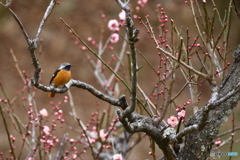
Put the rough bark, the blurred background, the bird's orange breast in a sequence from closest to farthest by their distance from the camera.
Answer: the rough bark, the bird's orange breast, the blurred background

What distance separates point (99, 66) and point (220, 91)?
2289mm

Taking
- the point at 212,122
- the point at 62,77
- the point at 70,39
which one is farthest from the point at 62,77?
the point at 70,39

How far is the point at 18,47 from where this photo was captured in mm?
8430

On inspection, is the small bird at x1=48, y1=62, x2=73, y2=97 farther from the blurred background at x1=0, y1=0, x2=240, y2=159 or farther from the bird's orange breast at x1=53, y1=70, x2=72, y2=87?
the blurred background at x1=0, y1=0, x2=240, y2=159

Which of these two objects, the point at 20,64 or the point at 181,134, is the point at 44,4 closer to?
the point at 20,64

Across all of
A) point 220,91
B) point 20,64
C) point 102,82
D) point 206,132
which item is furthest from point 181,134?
point 20,64

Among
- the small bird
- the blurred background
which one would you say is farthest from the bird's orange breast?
the blurred background

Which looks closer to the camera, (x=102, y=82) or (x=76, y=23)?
(x=102, y=82)

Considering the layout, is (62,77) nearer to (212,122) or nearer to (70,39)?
(212,122)

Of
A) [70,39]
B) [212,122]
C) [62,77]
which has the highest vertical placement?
[70,39]

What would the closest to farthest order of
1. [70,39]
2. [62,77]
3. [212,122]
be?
[212,122] < [62,77] < [70,39]

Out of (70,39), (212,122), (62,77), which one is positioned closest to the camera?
(212,122)

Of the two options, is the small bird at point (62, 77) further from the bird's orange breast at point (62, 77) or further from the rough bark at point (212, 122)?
the rough bark at point (212, 122)

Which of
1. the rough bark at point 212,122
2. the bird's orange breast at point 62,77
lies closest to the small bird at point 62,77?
the bird's orange breast at point 62,77
